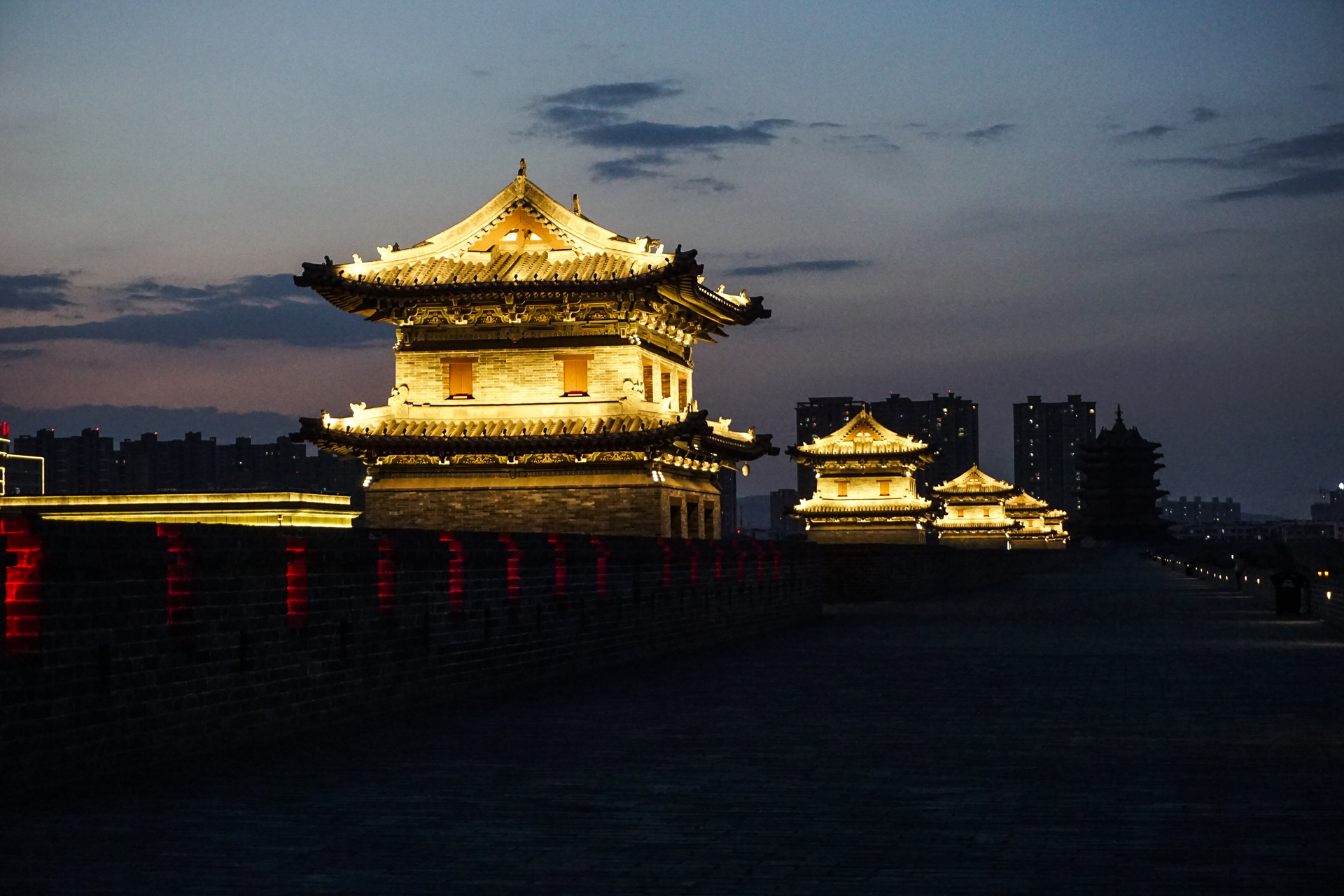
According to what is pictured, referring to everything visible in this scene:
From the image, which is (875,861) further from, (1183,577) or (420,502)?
(1183,577)

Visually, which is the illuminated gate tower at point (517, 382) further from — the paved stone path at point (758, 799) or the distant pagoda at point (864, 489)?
the distant pagoda at point (864, 489)

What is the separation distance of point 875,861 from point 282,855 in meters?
3.18

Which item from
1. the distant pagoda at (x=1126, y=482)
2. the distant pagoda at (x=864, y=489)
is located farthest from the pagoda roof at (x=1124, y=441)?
the distant pagoda at (x=864, y=489)

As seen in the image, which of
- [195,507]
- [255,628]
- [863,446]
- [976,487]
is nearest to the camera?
[255,628]

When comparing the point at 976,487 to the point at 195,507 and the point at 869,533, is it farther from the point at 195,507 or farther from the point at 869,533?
the point at 195,507

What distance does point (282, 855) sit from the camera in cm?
905

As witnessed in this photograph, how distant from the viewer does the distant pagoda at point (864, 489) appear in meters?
76.8

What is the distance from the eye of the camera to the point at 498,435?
37625 mm

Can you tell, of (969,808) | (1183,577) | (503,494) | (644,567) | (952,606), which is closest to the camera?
(969,808)

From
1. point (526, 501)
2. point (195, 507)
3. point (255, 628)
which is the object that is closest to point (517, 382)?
point (526, 501)

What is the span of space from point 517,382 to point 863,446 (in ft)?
133

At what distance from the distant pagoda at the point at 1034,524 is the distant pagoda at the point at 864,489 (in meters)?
60.3

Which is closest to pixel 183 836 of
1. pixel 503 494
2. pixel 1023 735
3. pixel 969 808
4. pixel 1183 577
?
pixel 969 808

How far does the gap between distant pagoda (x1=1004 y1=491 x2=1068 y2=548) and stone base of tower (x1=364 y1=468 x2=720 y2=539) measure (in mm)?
101231
